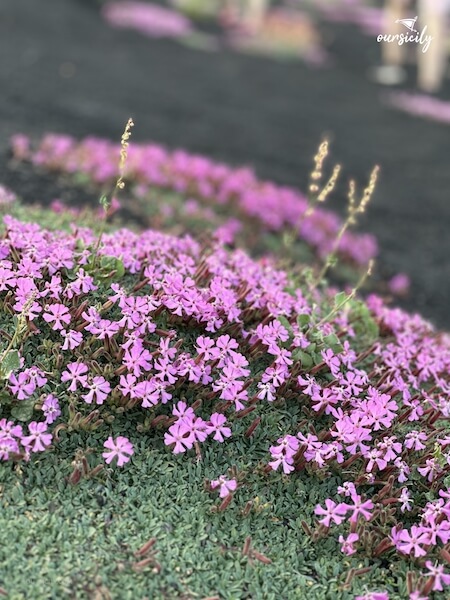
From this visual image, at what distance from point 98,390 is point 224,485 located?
0.69 meters

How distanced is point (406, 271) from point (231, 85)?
8.74 meters

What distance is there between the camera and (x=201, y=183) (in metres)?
8.21

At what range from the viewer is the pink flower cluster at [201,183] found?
7742 mm

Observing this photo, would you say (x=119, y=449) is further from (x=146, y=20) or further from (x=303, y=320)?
(x=146, y=20)

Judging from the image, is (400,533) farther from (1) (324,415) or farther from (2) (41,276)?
(2) (41,276)

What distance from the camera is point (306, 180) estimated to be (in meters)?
10.6

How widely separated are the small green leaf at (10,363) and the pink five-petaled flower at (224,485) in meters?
1.00

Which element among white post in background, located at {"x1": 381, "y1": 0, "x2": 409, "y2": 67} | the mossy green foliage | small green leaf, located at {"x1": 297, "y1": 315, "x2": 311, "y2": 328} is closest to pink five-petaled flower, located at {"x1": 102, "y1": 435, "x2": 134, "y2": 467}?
the mossy green foliage

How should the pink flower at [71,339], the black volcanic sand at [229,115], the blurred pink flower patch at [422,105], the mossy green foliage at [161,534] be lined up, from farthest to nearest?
1. the blurred pink flower patch at [422,105]
2. the black volcanic sand at [229,115]
3. the pink flower at [71,339]
4. the mossy green foliage at [161,534]

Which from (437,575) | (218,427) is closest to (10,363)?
(218,427)

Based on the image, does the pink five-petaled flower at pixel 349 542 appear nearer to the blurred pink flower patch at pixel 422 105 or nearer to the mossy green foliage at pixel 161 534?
the mossy green foliage at pixel 161 534

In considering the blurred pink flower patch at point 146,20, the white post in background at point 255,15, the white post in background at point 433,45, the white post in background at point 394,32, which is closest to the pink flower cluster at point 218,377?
the white post in background at point 433,45

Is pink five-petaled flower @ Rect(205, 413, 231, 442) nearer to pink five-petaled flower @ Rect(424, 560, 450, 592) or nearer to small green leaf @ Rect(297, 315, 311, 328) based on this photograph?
small green leaf @ Rect(297, 315, 311, 328)

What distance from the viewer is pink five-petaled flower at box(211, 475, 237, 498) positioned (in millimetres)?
2971
